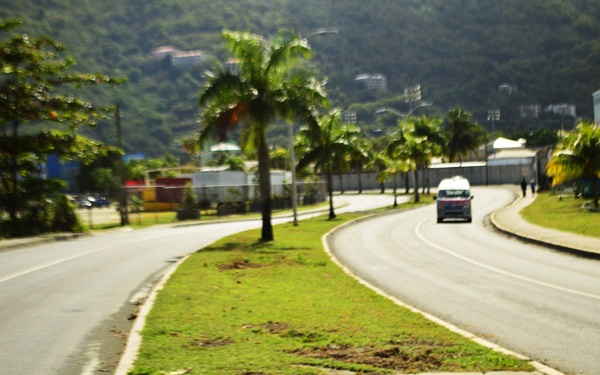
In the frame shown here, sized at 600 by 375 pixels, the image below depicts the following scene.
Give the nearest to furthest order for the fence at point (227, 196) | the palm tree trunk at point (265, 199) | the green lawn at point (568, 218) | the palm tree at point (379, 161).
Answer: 1. the palm tree trunk at point (265, 199)
2. the green lawn at point (568, 218)
3. the fence at point (227, 196)
4. the palm tree at point (379, 161)

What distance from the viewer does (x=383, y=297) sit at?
1512 centimetres

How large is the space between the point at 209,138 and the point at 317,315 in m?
18.7

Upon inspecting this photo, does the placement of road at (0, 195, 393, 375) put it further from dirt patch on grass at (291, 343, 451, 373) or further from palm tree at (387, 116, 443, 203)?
palm tree at (387, 116, 443, 203)

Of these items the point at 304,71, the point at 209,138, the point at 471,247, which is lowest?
the point at 471,247

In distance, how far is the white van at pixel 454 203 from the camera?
44.3 m

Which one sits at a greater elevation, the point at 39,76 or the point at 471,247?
the point at 39,76

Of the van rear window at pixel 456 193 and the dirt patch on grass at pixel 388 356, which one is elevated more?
the van rear window at pixel 456 193

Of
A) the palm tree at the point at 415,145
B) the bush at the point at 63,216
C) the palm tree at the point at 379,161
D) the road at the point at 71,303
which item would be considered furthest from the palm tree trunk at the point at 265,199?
the palm tree at the point at 415,145

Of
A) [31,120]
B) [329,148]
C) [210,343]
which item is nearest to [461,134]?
[329,148]

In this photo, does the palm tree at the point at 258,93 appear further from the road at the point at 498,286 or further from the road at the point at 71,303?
the road at the point at 498,286

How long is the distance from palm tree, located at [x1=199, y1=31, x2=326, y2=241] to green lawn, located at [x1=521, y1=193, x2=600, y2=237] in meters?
11.9

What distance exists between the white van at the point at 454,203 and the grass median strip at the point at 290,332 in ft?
86.7

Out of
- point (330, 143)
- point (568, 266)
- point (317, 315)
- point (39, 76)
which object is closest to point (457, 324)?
point (317, 315)

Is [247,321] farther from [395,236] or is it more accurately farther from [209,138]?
[395,236]
